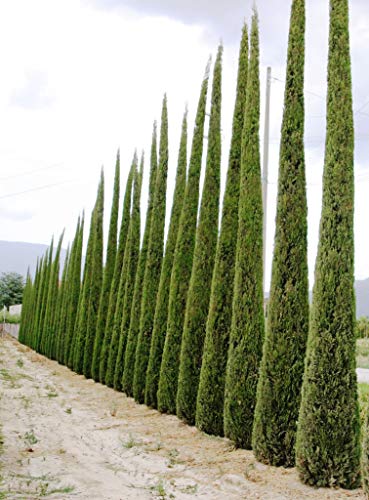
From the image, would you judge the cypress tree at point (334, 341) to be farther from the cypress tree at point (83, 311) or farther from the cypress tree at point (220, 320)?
the cypress tree at point (83, 311)

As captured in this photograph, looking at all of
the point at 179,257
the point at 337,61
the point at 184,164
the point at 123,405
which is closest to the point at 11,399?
the point at 123,405

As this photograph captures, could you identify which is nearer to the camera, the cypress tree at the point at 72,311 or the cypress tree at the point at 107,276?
the cypress tree at the point at 107,276

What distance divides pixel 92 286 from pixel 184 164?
29.1ft

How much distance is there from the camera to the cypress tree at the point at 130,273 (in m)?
16.2

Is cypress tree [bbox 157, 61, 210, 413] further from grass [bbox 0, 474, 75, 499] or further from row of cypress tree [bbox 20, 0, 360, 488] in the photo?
grass [bbox 0, 474, 75, 499]

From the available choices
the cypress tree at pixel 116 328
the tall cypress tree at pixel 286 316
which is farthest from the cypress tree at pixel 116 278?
the tall cypress tree at pixel 286 316

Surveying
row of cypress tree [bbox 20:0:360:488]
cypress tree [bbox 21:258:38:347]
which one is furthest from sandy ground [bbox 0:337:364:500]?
cypress tree [bbox 21:258:38:347]

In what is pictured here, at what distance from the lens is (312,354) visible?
6.76 metres

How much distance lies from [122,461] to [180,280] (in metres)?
4.74

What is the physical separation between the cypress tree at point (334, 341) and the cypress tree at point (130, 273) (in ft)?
32.7

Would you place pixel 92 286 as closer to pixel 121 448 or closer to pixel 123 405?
pixel 123 405

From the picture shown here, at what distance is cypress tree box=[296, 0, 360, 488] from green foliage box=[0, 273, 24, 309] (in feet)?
245

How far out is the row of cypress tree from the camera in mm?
6672

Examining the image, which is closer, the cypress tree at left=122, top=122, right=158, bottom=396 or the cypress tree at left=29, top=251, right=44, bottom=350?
the cypress tree at left=122, top=122, right=158, bottom=396
